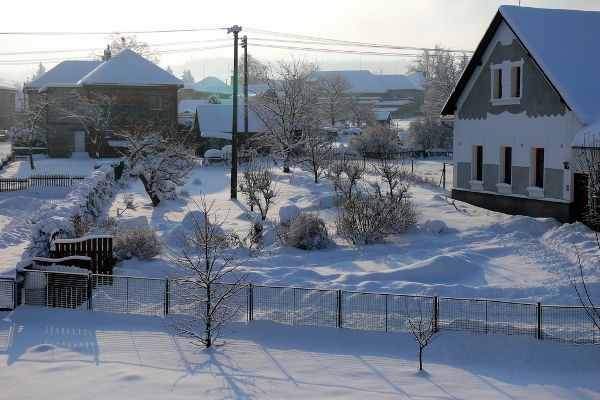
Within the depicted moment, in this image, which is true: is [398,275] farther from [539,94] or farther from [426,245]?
[539,94]

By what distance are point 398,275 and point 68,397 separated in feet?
30.8

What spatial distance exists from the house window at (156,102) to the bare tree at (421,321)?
47993 millimetres

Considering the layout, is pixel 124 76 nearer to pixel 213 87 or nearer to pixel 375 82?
pixel 375 82

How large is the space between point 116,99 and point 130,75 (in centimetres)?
221

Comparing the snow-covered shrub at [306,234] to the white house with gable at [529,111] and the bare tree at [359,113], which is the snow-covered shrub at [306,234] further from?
the bare tree at [359,113]

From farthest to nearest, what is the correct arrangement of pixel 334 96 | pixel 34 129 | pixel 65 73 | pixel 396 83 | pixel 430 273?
pixel 396 83 < pixel 334 96 < pixel 65 73 < pixel 34 129 < pixel 430 273

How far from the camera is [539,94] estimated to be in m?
26.6

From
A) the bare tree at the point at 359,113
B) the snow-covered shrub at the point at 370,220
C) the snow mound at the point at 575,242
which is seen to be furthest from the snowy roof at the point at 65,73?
the snow mound at the point at 575,242

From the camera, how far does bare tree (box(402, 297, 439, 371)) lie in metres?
12.7

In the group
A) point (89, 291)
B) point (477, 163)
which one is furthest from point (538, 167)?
point (89, 291)

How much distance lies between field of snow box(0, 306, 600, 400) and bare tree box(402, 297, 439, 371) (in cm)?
31

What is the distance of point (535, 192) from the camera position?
2697 cm

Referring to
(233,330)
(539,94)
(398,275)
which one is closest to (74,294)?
(233,330)

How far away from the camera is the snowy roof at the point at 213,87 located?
144125 millimetres
